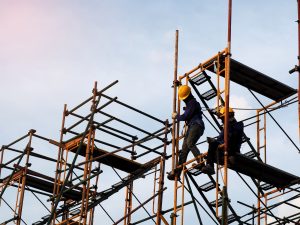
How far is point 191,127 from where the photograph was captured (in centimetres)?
2375

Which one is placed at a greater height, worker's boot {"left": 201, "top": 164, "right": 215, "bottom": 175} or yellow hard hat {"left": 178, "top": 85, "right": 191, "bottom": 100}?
yellow hard hat {"left": 178, "top": 85, "right": 191, "bottom": 100}

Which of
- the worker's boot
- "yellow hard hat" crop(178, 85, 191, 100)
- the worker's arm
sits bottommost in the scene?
the worker's boot

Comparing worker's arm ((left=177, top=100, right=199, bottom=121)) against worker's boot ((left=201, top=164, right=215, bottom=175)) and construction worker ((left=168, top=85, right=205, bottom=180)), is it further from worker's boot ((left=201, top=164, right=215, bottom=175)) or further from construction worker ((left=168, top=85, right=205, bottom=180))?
worker's boot ((left=201, top=164, right=215, bottom=175))

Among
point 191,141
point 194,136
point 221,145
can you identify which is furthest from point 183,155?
point 221,145

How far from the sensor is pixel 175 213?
75.9 ft

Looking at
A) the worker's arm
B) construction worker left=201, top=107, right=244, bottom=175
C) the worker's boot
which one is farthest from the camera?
the worker's arm

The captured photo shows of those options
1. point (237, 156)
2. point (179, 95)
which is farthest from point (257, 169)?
point (179, 95)

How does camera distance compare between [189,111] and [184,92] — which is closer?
[189,111]

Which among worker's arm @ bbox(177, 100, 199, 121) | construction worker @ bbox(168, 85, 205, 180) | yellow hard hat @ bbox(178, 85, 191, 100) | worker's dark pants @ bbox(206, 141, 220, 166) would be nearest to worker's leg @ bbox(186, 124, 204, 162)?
construction worker @ bbox(168, 85, 205, 180)

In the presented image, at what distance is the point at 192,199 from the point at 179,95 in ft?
9.44

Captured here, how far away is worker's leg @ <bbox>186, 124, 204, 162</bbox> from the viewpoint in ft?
76.9

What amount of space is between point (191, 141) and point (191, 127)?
0.44 meters

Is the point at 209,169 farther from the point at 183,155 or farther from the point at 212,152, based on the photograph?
the point at 183,155

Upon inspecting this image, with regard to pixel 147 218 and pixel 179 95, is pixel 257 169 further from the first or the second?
pixel 147 218
